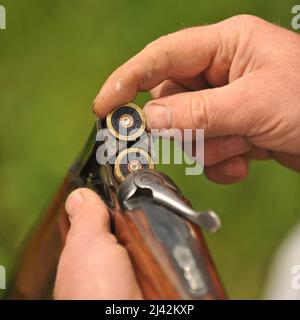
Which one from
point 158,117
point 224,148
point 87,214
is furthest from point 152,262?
point 224,148

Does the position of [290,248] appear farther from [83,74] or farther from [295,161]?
[83,74]

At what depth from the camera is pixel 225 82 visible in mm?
809

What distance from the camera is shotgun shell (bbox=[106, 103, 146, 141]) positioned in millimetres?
621

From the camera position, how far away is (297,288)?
0.93 m

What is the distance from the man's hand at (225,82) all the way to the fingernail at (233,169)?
6 centimetres

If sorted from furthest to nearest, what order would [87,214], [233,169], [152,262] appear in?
[233,169], [87,214], [152,262]

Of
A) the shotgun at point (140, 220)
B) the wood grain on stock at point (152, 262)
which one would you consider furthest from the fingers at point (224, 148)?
the wood grain on stock at point (152, 262)

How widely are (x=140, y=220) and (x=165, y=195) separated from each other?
4 cm

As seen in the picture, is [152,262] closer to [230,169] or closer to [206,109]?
[206,109]

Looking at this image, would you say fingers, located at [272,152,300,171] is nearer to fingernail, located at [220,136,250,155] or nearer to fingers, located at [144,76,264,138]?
fingernail, located at [220,136,250,155]

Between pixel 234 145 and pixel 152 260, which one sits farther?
pixel 234 145

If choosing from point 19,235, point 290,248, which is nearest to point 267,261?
point 290,248

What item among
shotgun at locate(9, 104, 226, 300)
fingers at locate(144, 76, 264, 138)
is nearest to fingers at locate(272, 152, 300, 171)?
fingers at locate(144, 76, 264, 138)

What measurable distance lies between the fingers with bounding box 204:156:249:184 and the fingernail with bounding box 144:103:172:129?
0.72 ft
